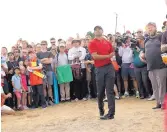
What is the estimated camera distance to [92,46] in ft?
23.5

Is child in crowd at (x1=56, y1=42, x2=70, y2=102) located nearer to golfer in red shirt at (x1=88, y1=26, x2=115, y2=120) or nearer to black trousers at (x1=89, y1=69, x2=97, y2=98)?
black trousers at (x1=89, y1=69, x2=97, y2=98)

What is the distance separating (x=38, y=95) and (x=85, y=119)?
310cm

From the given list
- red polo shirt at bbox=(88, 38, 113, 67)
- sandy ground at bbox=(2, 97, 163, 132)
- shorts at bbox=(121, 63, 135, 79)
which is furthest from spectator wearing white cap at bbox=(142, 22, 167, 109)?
shorts at bbox=(121, 63, 135, 79)

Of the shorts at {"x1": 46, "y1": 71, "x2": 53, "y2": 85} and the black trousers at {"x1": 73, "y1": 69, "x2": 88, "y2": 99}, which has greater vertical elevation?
the shorts at {"x1": 46, "y1": 71, "x2": 53, "y2": 85}

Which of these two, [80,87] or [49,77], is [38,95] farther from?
[80,87]

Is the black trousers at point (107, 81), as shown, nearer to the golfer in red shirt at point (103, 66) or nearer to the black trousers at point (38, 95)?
the golfer in red shirt at point (103, 66)

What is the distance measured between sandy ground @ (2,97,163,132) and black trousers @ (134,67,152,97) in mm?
378

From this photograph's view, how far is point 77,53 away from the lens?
35.3ft

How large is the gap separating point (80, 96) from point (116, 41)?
199 centimetres

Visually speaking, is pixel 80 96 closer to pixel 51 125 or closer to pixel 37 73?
pixel 37 73

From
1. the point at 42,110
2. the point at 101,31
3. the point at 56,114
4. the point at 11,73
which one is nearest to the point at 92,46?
the point at 101,31

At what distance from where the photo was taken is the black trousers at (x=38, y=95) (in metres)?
10.2

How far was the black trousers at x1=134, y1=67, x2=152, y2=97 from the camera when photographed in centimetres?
1002

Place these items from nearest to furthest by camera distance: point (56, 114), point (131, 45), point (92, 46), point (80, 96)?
point (92, 46) < point (56, 114) < point (131, 45) < point (80, 96)
